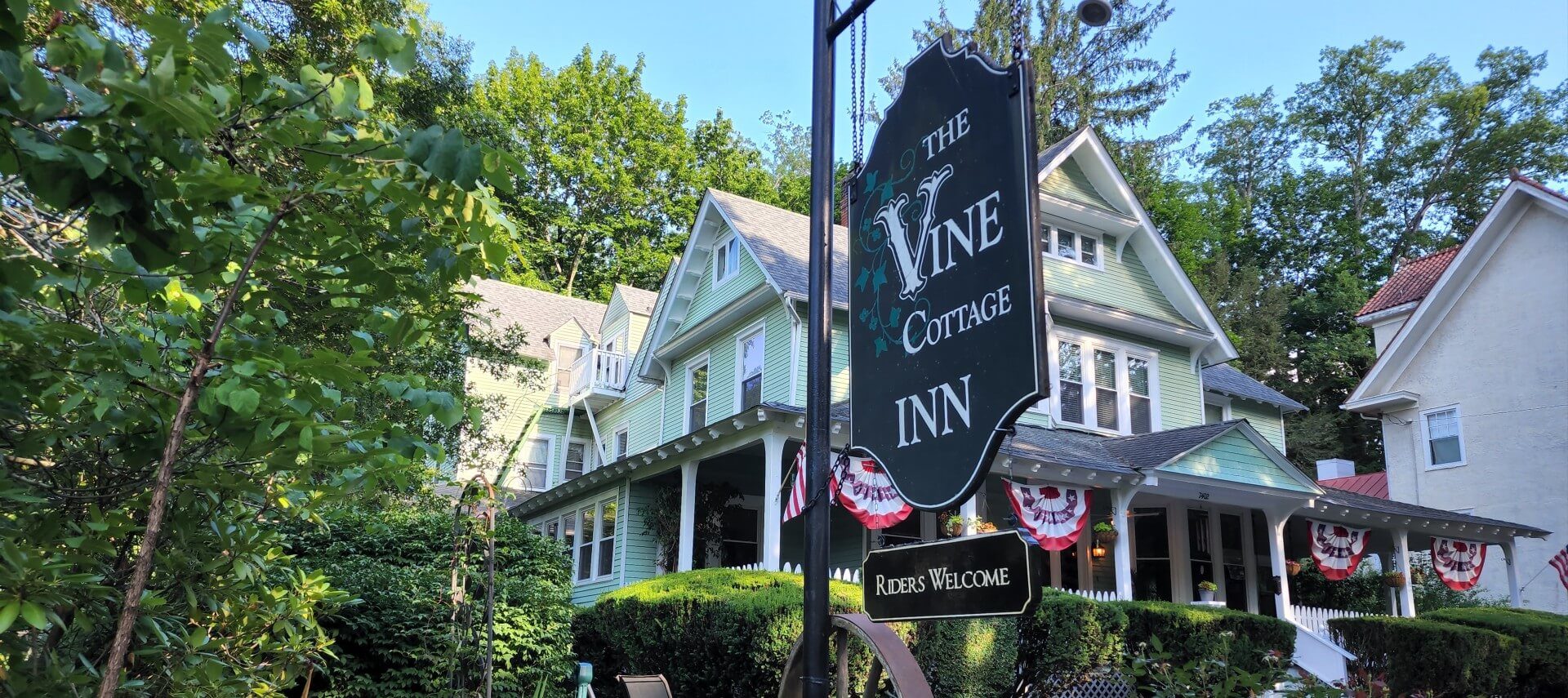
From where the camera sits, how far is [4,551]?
2.34 metres

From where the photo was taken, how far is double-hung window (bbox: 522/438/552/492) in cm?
2675

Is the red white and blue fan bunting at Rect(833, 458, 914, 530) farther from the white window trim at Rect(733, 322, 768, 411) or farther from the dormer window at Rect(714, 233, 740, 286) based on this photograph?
the dormer window at Rect(714, 233, 740, 286)

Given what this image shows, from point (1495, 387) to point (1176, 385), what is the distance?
9.04 metres

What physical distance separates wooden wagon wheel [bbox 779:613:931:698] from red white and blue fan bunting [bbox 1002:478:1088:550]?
28.8ft

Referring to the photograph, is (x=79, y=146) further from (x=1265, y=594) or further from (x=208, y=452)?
(x=1265, y=594)

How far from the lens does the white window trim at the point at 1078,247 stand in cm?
1753

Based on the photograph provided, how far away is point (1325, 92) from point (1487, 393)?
24.2 m

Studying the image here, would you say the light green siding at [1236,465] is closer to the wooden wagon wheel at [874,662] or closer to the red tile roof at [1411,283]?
the wooden wagon wheel at [874,662]

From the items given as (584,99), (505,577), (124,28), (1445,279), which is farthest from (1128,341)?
(584,99)

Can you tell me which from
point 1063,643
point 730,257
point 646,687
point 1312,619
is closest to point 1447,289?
point 1312,619

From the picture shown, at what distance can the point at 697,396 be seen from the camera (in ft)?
65.7

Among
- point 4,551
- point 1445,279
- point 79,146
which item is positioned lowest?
point 4,551

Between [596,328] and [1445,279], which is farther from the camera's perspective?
[596,328]

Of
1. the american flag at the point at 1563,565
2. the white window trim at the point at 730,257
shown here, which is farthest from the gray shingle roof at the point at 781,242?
the american flag at the point at 1563,565
